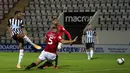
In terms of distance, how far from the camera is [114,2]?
40.6 meters

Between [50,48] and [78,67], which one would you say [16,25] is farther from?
[78,67]

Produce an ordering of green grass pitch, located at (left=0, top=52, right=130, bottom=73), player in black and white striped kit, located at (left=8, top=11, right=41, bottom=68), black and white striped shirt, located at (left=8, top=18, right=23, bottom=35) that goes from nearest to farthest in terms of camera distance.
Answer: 1. green grass pitch, located at (left=0, top=52, right=130, bottom=73)
2. player in black and white striped kit, located at (left=8, top=11, right=41, bottom=68)
3. black and white striped shirt, located at (left=8, top=18, right=23, bottom=35)

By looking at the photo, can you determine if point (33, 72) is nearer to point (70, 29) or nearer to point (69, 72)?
point (69, 72)

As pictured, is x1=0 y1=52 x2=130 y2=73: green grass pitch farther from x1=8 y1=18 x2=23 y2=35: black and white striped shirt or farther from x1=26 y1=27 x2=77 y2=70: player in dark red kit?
x1=8 y1=18 x2=23 y2=35: black and white striped shirt

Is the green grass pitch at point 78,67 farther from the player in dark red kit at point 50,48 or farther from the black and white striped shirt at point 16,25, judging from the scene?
the black and white striped shirt at point 16,25

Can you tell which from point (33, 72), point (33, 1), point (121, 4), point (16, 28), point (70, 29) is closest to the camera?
point (33, 72)

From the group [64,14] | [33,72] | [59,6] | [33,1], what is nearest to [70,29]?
[64,14]

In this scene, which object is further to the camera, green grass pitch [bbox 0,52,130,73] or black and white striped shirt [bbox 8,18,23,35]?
black and white striped shirt [bbox 8,18,23,35]

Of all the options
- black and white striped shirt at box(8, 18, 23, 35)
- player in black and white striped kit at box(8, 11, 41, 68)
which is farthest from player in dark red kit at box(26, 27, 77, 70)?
black and white striped shirt at box(8, 18, 23, 35)

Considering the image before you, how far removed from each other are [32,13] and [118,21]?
942 cm

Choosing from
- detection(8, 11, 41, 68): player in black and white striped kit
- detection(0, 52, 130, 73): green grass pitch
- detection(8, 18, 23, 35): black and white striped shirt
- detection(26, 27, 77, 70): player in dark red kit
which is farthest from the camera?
detection(8, 18, 23, 35): black and white striped shirt

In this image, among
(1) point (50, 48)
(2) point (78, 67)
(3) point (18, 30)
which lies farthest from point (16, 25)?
(2) point (78, 67)

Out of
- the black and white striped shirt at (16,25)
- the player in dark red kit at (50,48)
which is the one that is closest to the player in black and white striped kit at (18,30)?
the black and white striped shirt at (16,25)

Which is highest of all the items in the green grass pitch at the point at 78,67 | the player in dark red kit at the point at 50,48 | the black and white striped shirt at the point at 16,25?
the black and white striped shirt at the point at 16,25
